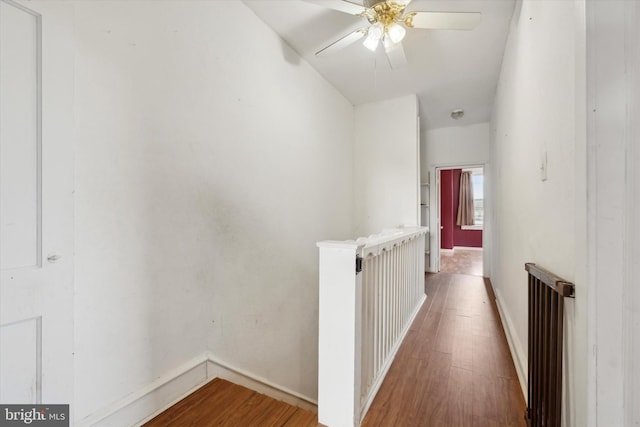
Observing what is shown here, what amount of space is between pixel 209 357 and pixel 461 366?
167 cm

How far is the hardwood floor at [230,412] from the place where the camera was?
4.34 ft

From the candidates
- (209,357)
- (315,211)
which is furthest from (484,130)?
(209,357)

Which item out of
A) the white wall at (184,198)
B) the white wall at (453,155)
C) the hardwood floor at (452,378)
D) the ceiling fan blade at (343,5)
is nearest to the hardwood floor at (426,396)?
the hardwood floor at (452,378)

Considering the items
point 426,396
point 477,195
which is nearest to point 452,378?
point 426,396

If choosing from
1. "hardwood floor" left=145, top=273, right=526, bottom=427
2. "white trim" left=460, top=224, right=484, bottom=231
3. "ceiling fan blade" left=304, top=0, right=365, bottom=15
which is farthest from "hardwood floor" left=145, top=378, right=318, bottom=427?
"white trim" left=460, top=224, right=484, bottom=231

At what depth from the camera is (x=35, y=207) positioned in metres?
1.01

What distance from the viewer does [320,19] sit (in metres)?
2.16

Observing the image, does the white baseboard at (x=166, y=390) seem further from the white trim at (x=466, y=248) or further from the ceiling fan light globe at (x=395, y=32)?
the white trim at (x=466, y=248)

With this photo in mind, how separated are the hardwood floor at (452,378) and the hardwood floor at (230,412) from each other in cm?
40

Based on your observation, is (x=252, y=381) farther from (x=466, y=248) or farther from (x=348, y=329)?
(x=466, y=248)

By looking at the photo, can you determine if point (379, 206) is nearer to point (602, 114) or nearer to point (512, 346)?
point (512, 346)

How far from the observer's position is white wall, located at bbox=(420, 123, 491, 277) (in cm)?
440

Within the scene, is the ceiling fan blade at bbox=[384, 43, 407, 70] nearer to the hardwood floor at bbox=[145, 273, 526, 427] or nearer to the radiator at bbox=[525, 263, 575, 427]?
the radiator at bbox=[525, 263, 575, 427]

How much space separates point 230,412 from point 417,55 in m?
3.19
